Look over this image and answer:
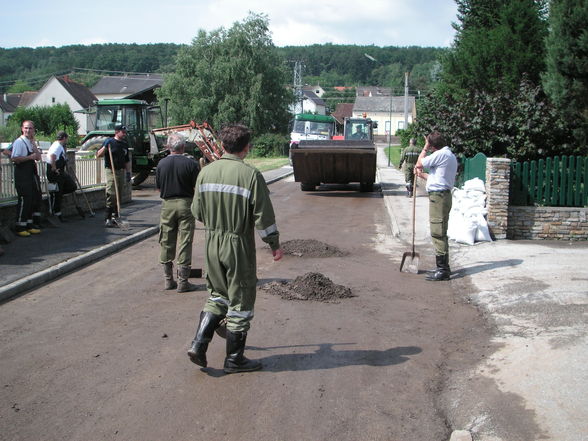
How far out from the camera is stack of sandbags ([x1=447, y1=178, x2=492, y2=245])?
11125mm

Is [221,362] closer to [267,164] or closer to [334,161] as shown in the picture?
[334,161]

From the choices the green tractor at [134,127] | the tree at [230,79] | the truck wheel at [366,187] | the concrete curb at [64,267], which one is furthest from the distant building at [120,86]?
the concrete curb at [64,267]

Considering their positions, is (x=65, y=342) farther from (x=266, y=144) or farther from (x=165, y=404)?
(x=266, y=144)

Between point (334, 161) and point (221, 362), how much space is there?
1498 centimetres

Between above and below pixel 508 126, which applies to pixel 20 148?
below

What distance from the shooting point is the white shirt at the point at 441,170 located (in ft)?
28.3

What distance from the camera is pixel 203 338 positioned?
197 inches

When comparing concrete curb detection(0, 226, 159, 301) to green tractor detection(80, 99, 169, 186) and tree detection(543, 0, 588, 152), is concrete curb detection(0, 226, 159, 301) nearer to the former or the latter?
tree detection(543, 0, 588, 152)

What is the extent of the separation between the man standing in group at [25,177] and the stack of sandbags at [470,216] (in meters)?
7.55

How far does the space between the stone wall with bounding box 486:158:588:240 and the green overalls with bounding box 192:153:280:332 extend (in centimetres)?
725

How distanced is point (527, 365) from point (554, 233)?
22.5ft

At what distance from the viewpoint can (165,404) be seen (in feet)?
14.7

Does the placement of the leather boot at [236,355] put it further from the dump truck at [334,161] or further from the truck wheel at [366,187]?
the truck wheel at [366,187]

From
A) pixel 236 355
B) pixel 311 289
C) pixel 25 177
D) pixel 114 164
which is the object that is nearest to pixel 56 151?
pixel 114 164
